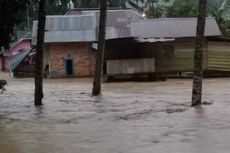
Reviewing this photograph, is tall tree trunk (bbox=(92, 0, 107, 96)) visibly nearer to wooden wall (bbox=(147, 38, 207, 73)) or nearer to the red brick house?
wooden wall (bbox=(147, 38, 207, 73))

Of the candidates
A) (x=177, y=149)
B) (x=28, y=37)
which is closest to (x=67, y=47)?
(x=28, y=37)

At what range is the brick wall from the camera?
46.5 m

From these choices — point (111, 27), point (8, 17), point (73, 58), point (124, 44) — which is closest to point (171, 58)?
point (124, 44)

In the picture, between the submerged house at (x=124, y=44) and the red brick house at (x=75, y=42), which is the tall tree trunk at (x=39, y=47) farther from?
the red brick house at (x=75, y=42)

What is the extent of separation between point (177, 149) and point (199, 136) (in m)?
1.78

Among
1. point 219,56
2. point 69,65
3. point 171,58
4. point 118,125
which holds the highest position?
point 219,56

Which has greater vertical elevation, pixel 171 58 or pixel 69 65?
pixel 171 58

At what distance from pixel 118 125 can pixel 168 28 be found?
26484 millimetres

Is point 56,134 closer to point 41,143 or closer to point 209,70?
point 41,143

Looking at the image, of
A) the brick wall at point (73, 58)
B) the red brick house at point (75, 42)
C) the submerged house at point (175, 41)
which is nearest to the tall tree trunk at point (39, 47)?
the submerged house at point (175, 41)

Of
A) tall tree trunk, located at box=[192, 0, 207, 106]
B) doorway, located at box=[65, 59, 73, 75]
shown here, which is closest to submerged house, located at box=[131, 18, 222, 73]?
doorway, located at box=[65, 59, 73, 75]

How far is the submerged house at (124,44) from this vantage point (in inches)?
1469

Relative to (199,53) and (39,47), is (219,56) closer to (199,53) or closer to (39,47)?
(199,53)

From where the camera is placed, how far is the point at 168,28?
4066cm
